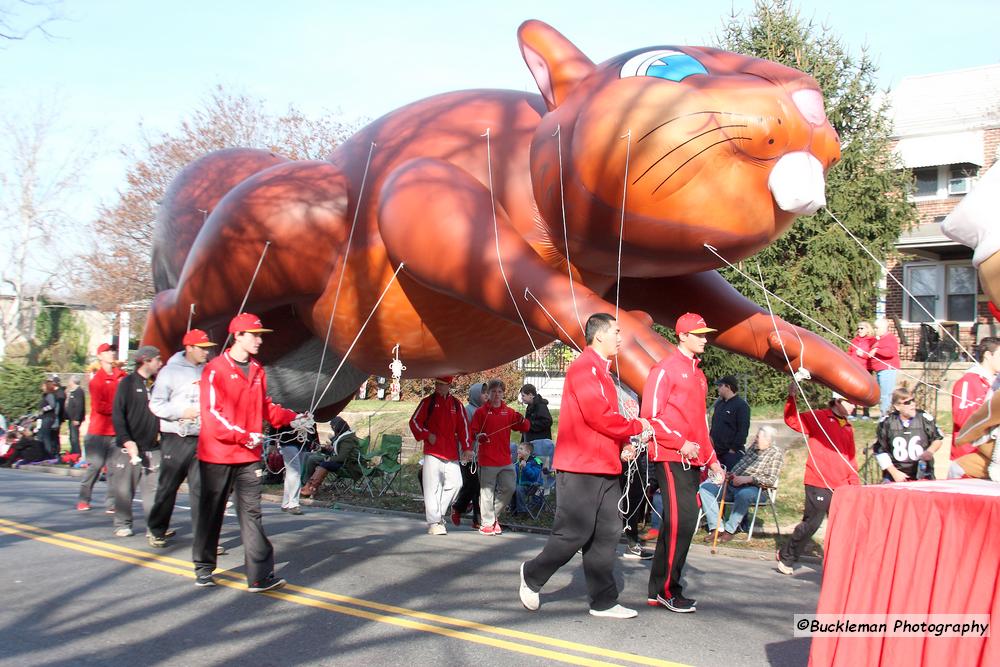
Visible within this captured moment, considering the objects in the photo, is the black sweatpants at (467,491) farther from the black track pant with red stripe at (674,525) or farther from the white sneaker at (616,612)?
the white sneaker at (616,612)

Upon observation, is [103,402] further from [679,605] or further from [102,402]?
[679,605]

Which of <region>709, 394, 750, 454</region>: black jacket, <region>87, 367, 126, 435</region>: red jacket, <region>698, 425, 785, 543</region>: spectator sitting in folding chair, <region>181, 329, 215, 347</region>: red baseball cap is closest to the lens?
<region>181, 329, 215, 347</region>: red baseball cap

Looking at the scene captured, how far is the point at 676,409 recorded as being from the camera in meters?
5.89

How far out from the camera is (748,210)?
17.5 feet

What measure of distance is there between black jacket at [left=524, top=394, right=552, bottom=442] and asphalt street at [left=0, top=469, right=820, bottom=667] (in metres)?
3.59

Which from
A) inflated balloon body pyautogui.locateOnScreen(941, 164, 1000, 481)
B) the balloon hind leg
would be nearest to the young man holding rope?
the balloon hind leg

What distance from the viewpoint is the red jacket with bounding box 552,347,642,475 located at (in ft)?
18.1

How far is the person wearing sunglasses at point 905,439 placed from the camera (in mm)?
7953

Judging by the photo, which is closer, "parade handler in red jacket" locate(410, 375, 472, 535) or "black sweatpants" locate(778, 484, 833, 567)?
"black sweatpants" locate(778, 484, 833, 567)

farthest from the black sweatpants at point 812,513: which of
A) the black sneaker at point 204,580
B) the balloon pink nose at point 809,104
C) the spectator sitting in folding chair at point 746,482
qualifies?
the black sneaker at point 204,580

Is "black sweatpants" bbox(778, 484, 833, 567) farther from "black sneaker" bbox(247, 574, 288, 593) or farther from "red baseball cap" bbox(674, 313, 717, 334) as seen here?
"black sneaker" bbox(247, 574, 288, 593)


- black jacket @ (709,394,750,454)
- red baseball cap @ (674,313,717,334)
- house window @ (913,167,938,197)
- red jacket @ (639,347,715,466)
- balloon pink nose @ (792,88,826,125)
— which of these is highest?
house window @ (913,167,938,197)

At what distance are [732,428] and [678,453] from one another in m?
4.39

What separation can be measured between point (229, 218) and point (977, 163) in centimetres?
2001
